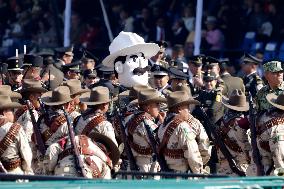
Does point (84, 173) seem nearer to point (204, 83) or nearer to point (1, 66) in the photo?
point (204, 83)

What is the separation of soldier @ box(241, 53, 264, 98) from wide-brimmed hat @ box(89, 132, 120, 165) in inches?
280

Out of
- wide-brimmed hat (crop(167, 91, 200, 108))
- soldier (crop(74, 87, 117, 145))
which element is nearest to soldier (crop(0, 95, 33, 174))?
soldier (crop(74, 87, 117, 145))

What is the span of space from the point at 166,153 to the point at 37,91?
8.93 feet

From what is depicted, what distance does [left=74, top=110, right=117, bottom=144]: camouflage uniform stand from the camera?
15470 millimetres

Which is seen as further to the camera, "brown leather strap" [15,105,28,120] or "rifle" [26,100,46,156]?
"brown leather strap" [15,105,28,120]

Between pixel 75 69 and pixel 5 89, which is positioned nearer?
pixel 5 89

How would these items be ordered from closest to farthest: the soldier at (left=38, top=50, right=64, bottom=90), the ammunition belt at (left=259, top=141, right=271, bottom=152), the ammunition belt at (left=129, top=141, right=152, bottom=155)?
the ammunition belt at (left=259, top=141, right=271, bottom=152)
the ammunition belt at (left=129, top=141, right=152, bottom=155)
the soldier at (left=38, top=50, right=64, bottom=90)

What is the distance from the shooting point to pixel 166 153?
1519 cm

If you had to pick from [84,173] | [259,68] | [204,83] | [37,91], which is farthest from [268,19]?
[84,173]

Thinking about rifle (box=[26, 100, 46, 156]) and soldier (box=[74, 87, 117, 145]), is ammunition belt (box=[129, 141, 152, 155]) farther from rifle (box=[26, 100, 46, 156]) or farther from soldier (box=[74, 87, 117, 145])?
rifle (box=[26, 100, 46, 156])

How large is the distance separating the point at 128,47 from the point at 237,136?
3.69 meters

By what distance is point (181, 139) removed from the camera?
49.0 feet

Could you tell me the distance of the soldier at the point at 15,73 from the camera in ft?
64.9

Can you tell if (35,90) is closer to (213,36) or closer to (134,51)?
(134,51)
